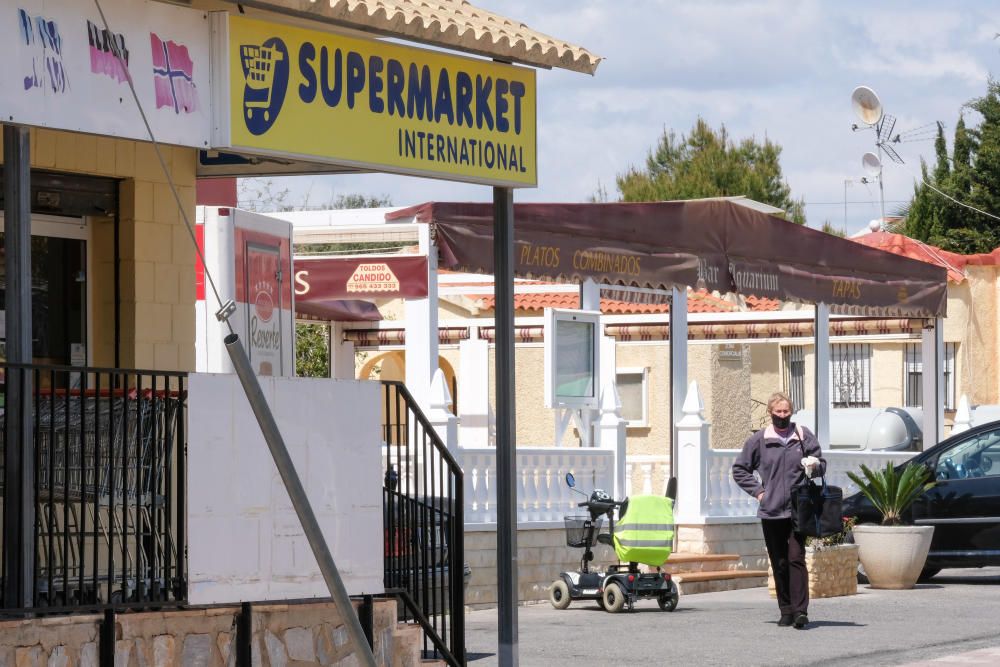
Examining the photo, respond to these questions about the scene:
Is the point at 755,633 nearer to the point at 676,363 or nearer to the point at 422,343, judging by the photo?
the point at 422,343

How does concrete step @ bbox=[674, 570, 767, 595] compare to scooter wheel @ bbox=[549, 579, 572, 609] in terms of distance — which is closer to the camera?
scooter wheel @ bbox=[549, 579, 572, 609]

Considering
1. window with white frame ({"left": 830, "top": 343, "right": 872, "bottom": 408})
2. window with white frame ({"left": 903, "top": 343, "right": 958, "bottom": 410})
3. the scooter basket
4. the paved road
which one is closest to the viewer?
the paved road

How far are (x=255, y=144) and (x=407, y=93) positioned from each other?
41.5 inches

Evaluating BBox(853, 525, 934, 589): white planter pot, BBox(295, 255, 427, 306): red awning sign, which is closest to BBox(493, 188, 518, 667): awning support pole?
BBox(295, 255, 427, 306): red awning sign

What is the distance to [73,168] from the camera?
10422mm

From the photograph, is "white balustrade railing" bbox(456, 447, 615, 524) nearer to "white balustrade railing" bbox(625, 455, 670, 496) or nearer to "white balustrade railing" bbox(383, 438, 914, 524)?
"white balustrade railing" bbox(383, 438, 914, 524)

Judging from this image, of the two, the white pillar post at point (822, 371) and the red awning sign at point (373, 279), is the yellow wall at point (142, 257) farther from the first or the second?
the white pillar post at point (822, 371)

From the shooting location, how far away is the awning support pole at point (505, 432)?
30.3ft

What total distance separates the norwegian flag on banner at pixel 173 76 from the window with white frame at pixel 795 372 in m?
26.1

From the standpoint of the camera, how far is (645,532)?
1384 cm

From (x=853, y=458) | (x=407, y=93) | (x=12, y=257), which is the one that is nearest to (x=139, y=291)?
(x=407, y=93)

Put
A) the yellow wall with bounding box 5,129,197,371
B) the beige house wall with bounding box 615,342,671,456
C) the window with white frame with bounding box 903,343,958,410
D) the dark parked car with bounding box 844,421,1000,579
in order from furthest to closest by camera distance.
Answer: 1. the window with white frame with bounding box 903,343,958,410
2. the beige house wall with bounding box 615,342,671,456
3. the dark parked car with bounding box 844,421,1000,579
4. the yellow wall with bounding box 5,129,197,371

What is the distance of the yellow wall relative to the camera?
10.8 metres

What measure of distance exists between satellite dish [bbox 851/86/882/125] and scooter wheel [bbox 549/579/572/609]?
18713mm
